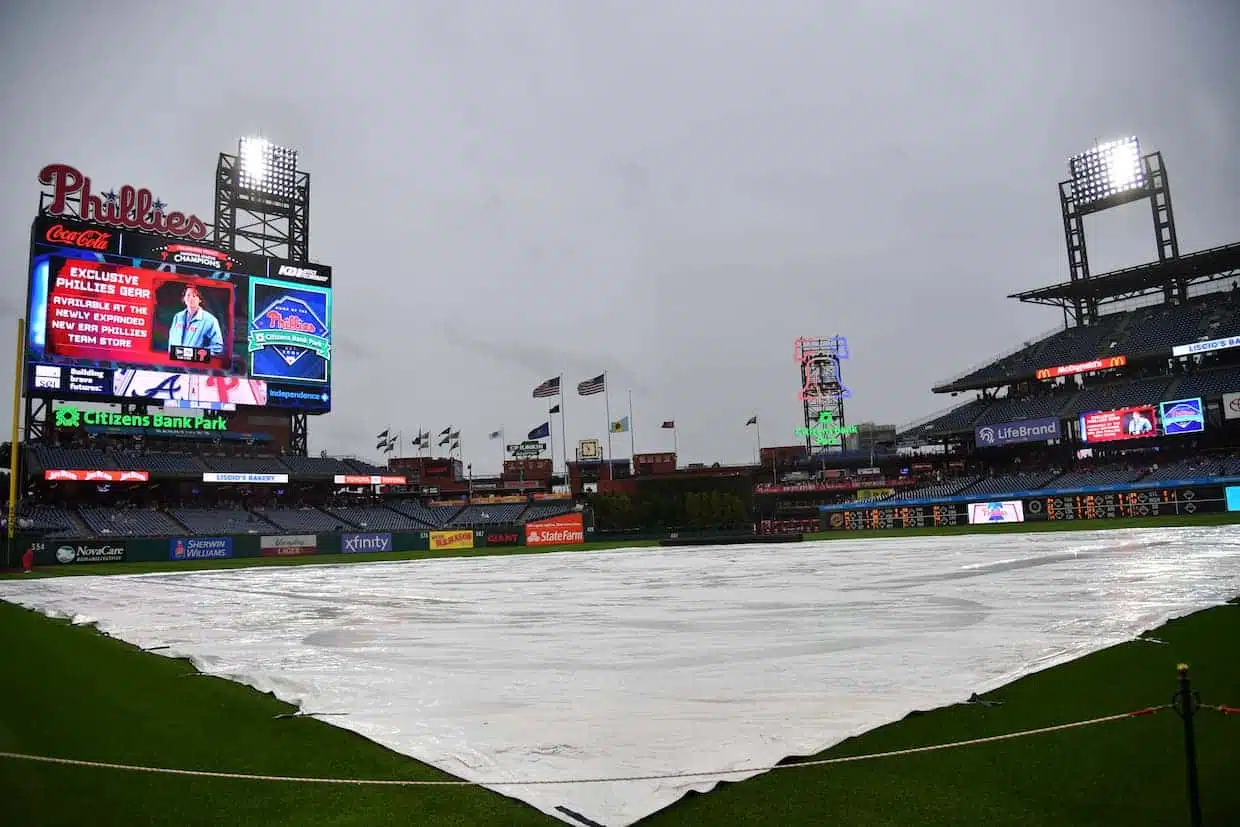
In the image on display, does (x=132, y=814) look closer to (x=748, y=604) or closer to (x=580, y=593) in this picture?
(x=748, y=604)

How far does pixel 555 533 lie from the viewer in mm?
62500

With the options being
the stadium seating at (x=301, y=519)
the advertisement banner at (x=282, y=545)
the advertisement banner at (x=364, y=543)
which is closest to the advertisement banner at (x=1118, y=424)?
the advertisement banner at (x=364, y=543)

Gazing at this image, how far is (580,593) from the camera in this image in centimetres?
1798

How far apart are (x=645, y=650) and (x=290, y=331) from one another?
57.7m

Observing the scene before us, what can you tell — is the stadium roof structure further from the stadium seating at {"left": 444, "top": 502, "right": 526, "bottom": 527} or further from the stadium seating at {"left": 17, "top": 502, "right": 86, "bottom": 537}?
the stadium seating at {"left": 17, "top": 502, "right": 86, "bottom": 537}

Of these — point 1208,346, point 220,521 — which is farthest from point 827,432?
point 220,521

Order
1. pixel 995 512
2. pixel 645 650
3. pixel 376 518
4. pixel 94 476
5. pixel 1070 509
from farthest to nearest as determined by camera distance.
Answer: pixel 376 518 < pixel 995 512 < pixel 1070 509 < pixel 94 476 < pixel 645 650

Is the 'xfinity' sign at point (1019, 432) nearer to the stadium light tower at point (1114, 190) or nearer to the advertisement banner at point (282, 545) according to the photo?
the stadium light tower at point (1114, 190)

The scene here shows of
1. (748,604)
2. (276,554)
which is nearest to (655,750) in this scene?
(748,604)

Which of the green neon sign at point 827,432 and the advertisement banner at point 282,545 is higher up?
the green neon sign at point 827,432

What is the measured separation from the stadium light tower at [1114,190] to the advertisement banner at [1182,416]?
636 inches

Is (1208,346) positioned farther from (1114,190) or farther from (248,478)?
(248,478)

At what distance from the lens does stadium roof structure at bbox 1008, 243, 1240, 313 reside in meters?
67.0

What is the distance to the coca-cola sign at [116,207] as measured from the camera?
174 feet
